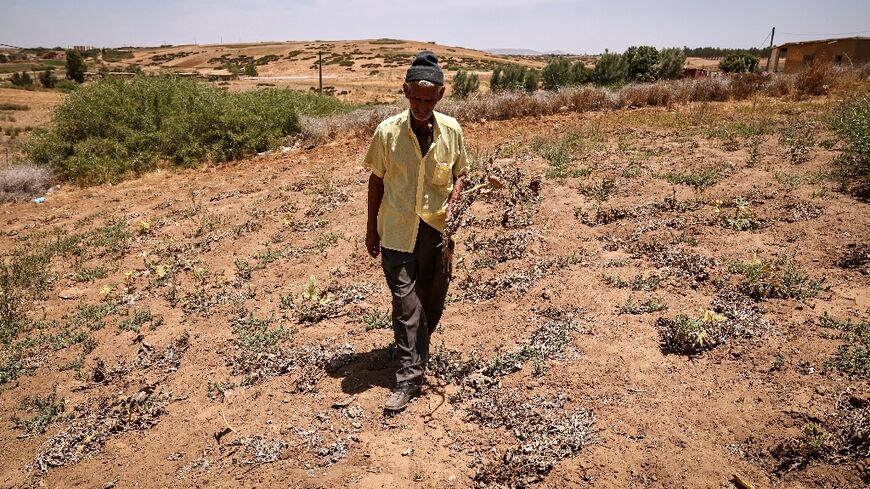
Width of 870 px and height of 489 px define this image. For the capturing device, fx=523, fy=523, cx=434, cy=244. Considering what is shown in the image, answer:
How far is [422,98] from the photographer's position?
2.53 metres

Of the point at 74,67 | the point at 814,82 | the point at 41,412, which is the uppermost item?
the point at 74,67

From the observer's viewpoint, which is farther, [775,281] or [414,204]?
[775,281]

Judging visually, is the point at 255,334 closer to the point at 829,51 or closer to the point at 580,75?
the point at 580,75

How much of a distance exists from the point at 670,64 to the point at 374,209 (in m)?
25.3

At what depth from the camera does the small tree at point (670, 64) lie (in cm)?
2339

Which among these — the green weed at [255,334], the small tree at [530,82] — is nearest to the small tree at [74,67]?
the small tree at [530,82]

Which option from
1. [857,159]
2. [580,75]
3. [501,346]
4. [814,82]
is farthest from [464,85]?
[501,346]

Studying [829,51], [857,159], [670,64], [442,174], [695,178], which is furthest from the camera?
[670,64]

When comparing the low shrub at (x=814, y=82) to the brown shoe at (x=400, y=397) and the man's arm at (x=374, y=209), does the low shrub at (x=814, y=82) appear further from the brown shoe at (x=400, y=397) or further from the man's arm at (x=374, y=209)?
the brown shoe at (x=400, y=397)

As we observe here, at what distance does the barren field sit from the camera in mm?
2457

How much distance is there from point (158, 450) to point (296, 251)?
9.05 ft

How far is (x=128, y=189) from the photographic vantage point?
9.26m

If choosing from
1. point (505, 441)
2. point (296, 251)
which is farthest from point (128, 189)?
point (505, 441)

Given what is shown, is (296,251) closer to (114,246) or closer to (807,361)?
(114,246)
